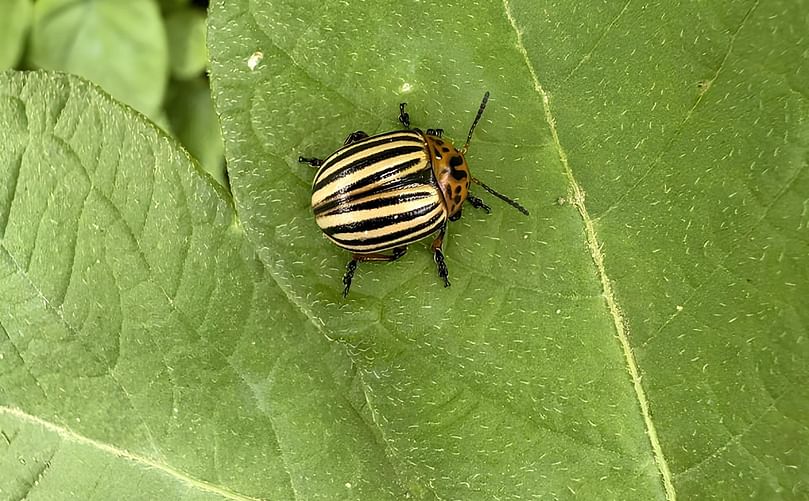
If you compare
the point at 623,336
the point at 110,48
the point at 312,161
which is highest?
the point at 623,336

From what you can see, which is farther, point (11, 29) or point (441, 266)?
point (11, 29)

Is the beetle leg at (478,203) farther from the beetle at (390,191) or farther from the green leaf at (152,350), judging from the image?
the green leaf at (152,350)

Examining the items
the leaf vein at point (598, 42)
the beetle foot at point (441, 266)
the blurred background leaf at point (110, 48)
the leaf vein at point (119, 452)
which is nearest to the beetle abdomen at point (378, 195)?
the beetle foot at point (441, 266)

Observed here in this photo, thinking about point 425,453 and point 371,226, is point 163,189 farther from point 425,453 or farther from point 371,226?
point 425,453

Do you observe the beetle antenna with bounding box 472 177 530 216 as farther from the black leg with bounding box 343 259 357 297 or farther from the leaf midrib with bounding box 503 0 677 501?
the black leg with bounding box 343 259 357 297

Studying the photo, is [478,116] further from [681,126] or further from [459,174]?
[681,126]

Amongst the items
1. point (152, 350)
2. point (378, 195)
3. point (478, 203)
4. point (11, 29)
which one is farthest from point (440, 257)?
point (11, 29)

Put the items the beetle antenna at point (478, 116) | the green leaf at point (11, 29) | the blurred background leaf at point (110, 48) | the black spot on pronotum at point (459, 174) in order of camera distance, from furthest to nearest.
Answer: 1. the blurred background leaf at point (110, 48)
2. the green leaf at point (11, 29)
3. the black spot on pronotum at point (459, 174)
4. the beetle antenna at point (478, 116)

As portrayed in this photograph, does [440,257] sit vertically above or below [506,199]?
below
